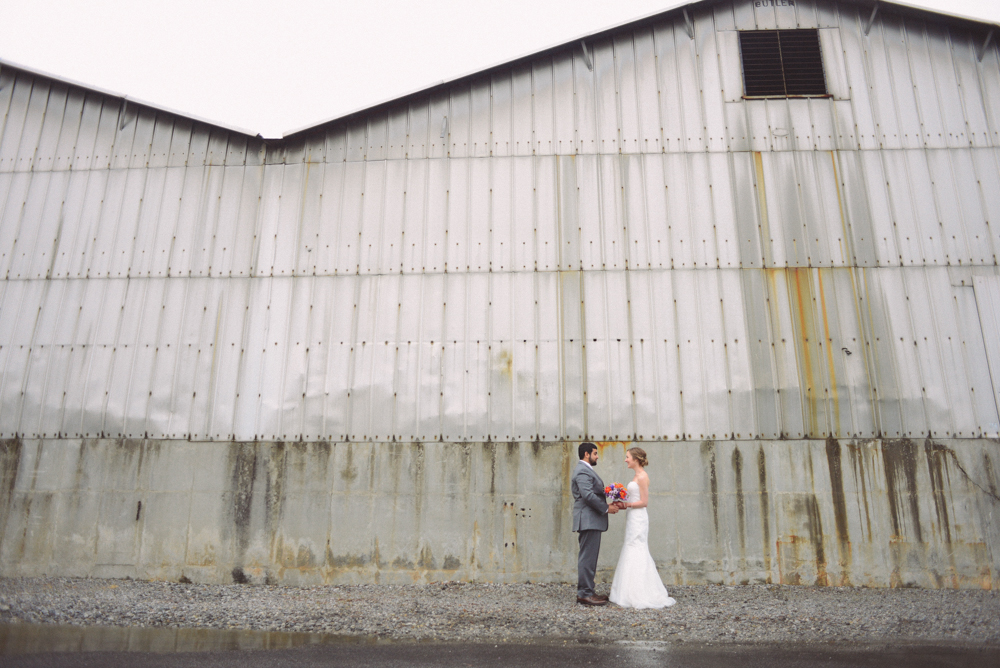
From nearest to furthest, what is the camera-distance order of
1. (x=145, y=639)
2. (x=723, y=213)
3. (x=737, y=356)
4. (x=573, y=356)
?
(x=145, y=639), (x=737, y=356), (x=573, y=356), (x=723, y=213)

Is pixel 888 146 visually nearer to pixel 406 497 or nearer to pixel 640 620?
pixel 640 620

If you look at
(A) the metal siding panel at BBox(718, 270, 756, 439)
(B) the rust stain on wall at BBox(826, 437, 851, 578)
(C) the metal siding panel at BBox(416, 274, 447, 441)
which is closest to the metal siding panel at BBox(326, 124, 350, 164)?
(C) the metal siding panel at BBox(416, 274, 447, 441)

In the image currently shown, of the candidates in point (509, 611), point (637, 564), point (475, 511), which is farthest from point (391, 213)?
point (637, 564)

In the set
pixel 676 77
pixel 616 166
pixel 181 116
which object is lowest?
pixel 616 166

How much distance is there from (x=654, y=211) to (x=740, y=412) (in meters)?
3.26

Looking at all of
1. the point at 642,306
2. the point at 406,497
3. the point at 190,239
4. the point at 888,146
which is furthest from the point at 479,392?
the point at 888,146

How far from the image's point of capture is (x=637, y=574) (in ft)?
22.9

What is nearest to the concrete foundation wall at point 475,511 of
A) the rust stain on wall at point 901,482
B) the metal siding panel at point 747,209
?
the rust stain on wall at point 901,482

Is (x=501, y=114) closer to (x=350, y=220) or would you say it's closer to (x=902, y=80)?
(x=350, y=220)

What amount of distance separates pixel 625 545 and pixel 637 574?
359mm

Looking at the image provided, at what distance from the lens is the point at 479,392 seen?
866 centimetres

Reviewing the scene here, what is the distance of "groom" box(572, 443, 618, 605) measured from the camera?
700 cm

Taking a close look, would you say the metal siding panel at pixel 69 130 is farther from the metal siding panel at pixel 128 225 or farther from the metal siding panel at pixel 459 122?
the metal siding panel at pixel 459 122

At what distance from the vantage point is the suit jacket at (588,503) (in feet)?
23.1
